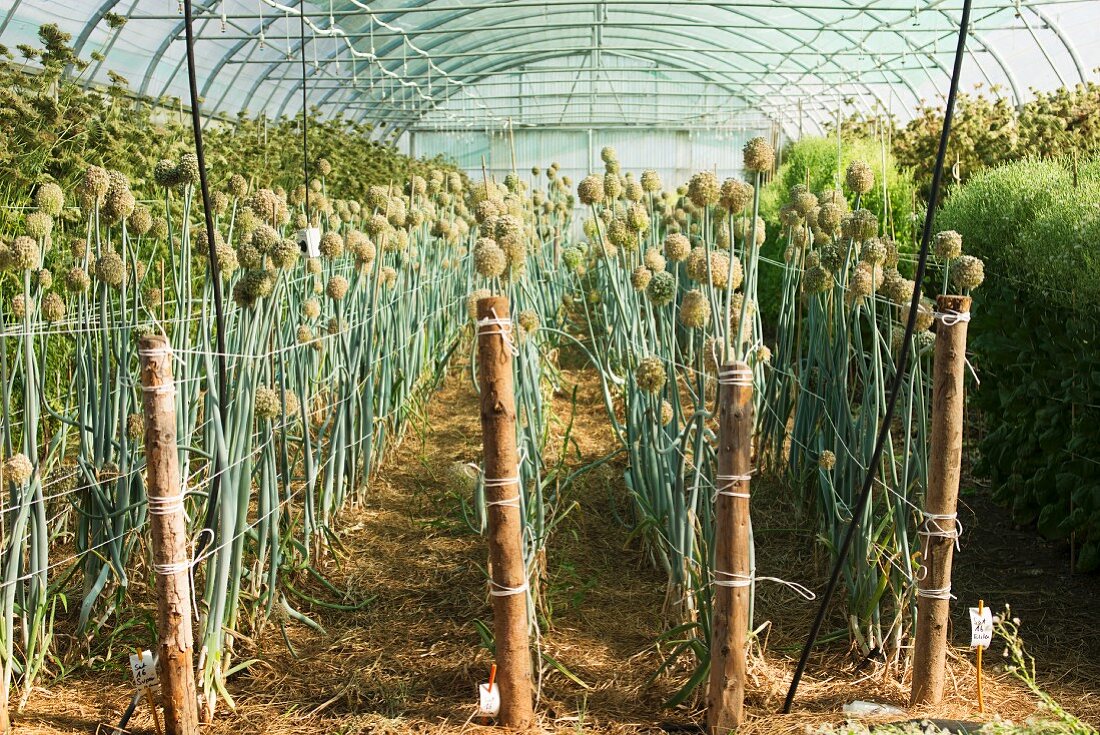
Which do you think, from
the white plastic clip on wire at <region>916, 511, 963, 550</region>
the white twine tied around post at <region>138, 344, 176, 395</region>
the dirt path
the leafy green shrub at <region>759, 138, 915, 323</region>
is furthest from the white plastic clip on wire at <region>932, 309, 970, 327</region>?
the leafy green shrub at <region>759, 138, 915, 323</region>

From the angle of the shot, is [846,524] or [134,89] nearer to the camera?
[846,524]

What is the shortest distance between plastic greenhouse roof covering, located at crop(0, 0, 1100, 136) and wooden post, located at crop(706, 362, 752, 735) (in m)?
3.10

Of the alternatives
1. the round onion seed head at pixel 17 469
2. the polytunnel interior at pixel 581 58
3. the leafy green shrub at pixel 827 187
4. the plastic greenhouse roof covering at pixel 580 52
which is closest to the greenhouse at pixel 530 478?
the round onion seed head at pixel 17 469

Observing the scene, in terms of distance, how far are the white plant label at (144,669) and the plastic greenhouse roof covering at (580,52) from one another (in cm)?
282

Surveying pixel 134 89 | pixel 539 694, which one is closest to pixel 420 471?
pixel 539 694

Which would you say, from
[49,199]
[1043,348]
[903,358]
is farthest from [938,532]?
[49,199]

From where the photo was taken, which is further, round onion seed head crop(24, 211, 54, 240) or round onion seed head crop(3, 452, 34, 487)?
round onion seed head crop(24, 211, 54, 240)

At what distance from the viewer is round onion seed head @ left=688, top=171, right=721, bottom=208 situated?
7.04 feet

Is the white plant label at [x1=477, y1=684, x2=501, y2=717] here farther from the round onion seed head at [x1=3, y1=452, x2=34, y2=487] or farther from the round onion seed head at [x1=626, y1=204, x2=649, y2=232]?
the round onion seed head at [x1=626, y1=204, x2=649, y2=232]

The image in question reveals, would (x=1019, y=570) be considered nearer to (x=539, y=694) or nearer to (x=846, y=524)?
(x=846, y=524)

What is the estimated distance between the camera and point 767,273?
241 inches

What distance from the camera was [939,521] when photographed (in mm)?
2045

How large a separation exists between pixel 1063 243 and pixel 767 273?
347 cm

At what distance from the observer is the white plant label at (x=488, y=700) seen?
6.38ft
